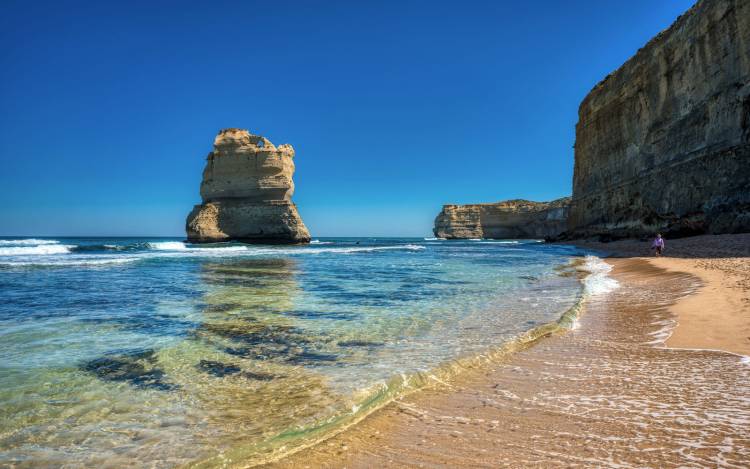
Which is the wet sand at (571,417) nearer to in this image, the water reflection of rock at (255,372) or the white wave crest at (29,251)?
the water reflection of rock at (255,372)

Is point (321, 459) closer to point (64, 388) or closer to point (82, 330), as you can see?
point (64, 388)

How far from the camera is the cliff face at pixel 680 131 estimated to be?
2220 cm

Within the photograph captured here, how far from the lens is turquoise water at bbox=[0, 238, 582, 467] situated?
2.70 metres

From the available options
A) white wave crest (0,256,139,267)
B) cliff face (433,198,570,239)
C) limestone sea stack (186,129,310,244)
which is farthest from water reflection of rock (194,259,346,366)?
cliff face (433,198,570,239)

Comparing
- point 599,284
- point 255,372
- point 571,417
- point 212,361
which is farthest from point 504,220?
point 571,417

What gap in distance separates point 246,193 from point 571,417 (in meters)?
Result: 49.7

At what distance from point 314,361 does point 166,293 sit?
7.03 metres

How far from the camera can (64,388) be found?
11.9 ft

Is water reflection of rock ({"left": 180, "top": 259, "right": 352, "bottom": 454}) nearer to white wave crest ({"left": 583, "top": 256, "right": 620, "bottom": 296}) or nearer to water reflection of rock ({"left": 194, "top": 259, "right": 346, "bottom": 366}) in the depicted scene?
water reflection of rock ({"left": 194, "top": 259, "right": 346, "bottom": 366})

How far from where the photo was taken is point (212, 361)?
4.44 meters

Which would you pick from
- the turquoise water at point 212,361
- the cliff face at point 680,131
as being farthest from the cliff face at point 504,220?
the turquoise water at point 212,361

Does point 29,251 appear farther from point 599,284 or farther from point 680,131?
point 680,131

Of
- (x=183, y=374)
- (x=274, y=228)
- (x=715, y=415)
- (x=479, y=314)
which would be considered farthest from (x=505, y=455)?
(x=274, y=228)

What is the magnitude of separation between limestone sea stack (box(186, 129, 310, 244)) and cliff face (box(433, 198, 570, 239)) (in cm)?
6870
